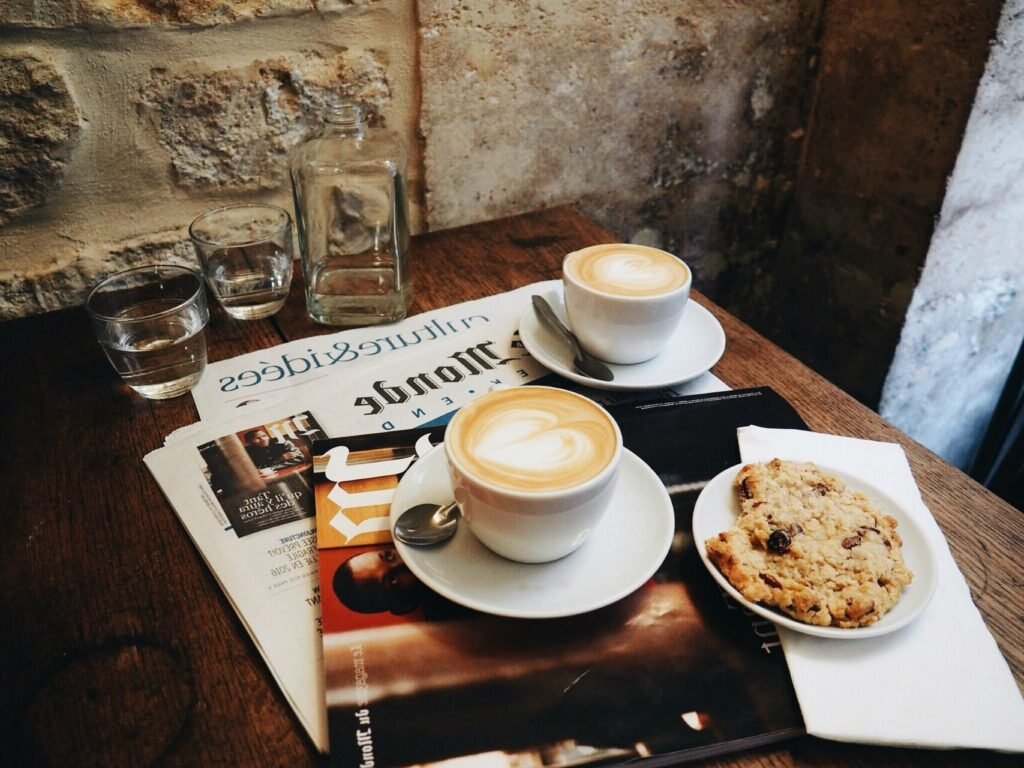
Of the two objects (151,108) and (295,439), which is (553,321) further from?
(151,108)

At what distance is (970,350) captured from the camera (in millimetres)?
1456

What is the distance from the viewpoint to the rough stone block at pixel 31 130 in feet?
2.78

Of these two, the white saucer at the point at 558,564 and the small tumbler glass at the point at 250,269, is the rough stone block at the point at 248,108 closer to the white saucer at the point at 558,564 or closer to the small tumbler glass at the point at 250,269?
the small tumbler glass at the point at 250,269

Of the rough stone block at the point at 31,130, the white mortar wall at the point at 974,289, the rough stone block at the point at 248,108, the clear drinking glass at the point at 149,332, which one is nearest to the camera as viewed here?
the clear drinking glass at the point at 149,332

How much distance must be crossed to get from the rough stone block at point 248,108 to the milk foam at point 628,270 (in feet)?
1.49

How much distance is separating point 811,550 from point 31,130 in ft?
3.06

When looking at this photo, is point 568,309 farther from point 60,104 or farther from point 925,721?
point 60,104

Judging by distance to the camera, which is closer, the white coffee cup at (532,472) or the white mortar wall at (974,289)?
the white coffee cup at (532,472)

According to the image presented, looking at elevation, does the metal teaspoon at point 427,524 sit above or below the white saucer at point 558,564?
above

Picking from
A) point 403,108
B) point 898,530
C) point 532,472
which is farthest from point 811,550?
point 403,108

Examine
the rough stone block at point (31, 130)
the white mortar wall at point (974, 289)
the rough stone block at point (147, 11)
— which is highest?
the rough stone block at point (147, 11)

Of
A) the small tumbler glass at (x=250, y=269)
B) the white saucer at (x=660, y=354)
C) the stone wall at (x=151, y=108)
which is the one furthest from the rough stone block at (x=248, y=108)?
the white saucer at (x=660, y=354)

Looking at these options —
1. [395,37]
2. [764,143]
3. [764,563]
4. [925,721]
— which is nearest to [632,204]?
[764,143]

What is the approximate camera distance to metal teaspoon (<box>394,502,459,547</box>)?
566mm
